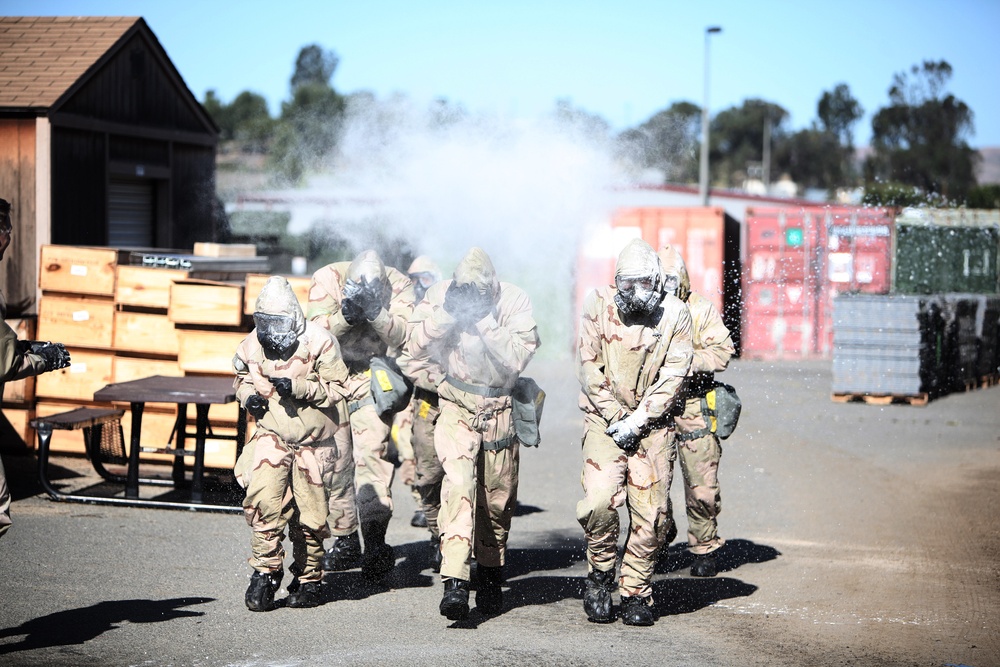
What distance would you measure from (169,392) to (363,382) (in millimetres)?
2372

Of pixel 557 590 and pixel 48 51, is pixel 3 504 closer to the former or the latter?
pixel 557 590

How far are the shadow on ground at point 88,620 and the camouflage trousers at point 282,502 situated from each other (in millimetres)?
527

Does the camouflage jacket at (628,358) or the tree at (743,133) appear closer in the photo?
the camouflage jacket at (628,358)

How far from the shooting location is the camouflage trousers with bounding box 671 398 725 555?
7309 mm

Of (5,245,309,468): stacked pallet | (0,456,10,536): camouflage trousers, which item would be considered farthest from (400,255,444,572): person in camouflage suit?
(5,245,309,468): stacked pallet

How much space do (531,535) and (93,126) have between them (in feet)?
25.8

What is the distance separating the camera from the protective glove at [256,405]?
6312 mm

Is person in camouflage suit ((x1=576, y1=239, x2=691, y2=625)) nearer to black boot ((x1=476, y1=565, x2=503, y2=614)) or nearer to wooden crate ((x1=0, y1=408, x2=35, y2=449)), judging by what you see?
black boot ((x1=476, y1=565, x2=503, y2=614))

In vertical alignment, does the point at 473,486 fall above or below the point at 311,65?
below

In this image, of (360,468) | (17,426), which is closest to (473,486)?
(360,468)

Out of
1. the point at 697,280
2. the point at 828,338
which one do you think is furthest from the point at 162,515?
the point at 828,338

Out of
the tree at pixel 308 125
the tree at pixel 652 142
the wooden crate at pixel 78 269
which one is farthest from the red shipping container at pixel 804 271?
the wooden crate at pixel 78 269

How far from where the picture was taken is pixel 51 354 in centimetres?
580

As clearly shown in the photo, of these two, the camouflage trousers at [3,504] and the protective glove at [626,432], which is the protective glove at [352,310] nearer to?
the protective glove at [626,432]
